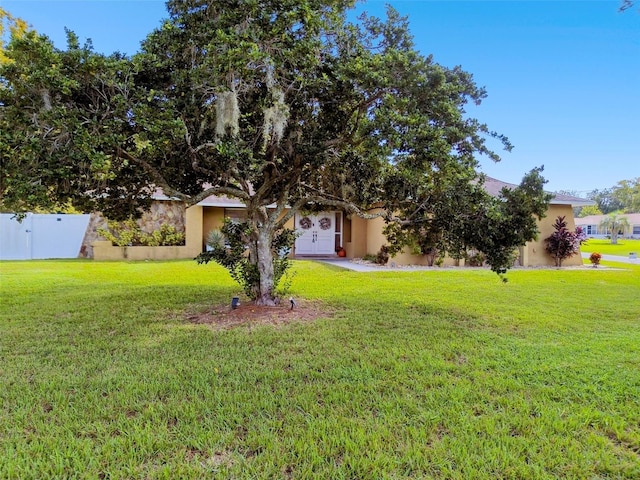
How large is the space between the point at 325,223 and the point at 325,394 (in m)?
15.5

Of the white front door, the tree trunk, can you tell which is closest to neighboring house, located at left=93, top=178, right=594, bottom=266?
the white front door

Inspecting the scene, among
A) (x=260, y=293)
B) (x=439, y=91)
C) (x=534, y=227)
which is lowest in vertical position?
(x=260, y=293)

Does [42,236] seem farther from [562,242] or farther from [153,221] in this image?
[562,242]

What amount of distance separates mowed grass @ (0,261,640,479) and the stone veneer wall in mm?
9734

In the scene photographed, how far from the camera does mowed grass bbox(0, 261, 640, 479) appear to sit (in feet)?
8.82

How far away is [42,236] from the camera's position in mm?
16953

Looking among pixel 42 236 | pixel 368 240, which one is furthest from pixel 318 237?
pixel 42 236

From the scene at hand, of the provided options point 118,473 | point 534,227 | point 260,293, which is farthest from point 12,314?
point 534,227

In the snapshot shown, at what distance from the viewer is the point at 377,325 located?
6.37m

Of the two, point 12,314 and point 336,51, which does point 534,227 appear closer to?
point 336,51

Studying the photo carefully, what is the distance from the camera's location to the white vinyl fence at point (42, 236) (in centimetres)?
1655

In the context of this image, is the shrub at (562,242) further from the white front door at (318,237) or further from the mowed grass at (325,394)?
the white front door at (318,237)

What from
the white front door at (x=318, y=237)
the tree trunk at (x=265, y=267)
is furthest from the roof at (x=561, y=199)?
the tree trunk at (x=265, y=267)

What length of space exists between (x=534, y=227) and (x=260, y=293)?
16.9 ft
